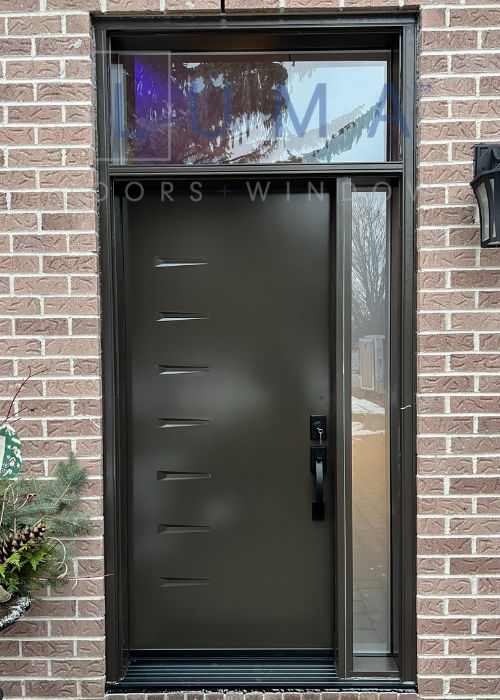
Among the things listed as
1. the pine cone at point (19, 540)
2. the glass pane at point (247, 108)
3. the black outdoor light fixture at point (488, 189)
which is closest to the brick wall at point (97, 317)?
the black outdoor light fixture at point (488, 189)

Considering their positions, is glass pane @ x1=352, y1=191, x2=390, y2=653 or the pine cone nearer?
the pine cone

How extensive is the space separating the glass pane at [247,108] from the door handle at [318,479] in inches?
53.2

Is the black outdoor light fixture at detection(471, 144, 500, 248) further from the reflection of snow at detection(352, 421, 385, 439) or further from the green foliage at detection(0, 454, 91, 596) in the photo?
the green foliage at detection(0, 454, 91, 596)

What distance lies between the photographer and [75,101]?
237 centimetres

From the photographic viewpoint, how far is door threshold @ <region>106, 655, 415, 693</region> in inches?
97.1

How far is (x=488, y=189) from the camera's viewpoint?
2193 millimetres

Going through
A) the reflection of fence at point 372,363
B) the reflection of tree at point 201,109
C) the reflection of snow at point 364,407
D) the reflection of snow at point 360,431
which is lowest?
the reflection of snow at point 360,431

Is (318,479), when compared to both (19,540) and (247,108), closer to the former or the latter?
(19,540)

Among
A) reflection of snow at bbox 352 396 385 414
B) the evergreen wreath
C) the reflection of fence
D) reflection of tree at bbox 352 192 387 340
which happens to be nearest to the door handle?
reflection of snow at bbox 352 396 385 414

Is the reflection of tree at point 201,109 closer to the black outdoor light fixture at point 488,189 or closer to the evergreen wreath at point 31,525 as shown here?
the black outdoor light fixture at point 488,189

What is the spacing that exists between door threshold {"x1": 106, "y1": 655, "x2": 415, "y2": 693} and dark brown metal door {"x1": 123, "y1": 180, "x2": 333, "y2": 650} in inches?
2.6

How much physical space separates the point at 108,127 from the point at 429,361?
68.6 inches

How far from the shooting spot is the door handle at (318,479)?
2562 mm

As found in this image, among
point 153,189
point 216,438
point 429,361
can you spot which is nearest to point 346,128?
point 153,189
